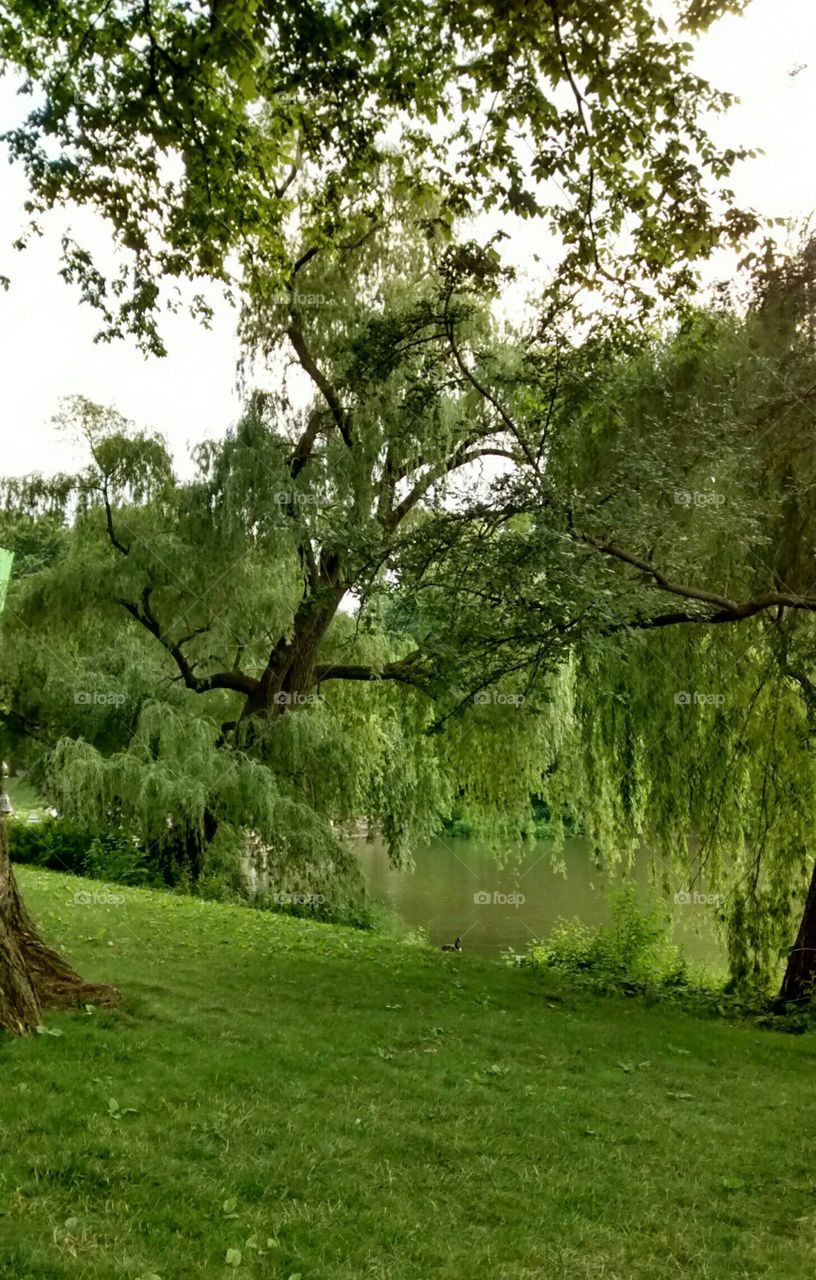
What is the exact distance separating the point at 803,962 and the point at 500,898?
11008mm

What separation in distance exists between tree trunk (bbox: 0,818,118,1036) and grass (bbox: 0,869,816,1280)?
172 mm

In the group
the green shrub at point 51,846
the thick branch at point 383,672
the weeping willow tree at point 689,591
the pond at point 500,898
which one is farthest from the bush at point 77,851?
the weeping willow tree at point 689,591

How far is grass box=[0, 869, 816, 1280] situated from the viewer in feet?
11.3

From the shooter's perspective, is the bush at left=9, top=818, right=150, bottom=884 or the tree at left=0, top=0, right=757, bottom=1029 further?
the bush at left=9, top=818, right=150, bottom=884

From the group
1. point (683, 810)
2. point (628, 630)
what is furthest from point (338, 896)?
point (628, 630)

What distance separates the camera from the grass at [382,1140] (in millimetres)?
3445

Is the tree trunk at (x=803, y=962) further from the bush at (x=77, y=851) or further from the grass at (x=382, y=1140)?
the bush at (x=77, y=851)

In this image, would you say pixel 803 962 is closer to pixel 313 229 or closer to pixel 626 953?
pixel 626 953

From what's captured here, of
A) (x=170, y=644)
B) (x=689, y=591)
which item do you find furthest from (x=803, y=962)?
(x=170, y=644)

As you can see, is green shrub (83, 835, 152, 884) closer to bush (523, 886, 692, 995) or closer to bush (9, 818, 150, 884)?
bush (9, 818, 150, 884)

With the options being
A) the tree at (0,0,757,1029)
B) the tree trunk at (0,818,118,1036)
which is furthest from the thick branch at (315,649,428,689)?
the tree trunk at (0,818,118,1036)

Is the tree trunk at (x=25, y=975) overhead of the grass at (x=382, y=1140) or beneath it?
overhead

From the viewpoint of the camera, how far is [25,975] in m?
5.36

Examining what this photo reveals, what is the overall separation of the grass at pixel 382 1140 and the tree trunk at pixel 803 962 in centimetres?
96
